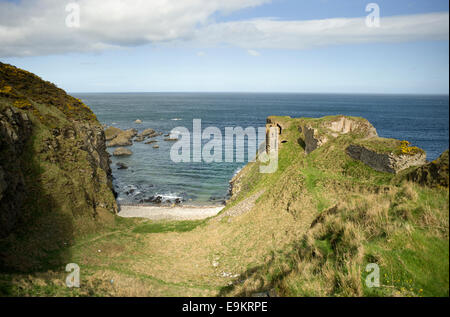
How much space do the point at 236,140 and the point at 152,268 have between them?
61927 millimetres

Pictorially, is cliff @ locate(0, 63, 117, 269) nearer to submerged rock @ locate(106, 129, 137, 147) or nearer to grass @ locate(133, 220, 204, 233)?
grass @ locate(133, 220, 204, 233)

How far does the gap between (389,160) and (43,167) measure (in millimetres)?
28014

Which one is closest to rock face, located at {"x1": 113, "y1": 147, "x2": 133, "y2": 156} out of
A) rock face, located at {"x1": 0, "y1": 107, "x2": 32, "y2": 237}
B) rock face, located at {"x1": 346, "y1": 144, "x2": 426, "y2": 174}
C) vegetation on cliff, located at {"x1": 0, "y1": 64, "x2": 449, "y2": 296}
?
vegetation on cliff, located at {"x1": 0, "y1": 64, "x2": 449, "y2": 296}

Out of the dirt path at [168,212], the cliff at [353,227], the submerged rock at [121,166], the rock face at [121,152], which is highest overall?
the cliff at [353,227]

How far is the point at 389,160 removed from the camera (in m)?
16.8

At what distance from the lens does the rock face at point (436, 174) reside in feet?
31.6

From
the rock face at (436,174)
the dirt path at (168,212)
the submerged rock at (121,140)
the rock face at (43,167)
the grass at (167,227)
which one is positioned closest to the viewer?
the rock face at (436,174)

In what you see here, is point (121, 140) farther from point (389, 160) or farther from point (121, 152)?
point (389, 160)

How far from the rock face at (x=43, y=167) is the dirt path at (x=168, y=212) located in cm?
349

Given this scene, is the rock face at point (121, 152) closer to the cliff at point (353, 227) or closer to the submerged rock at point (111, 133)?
the submerged rock at point (111, 133)

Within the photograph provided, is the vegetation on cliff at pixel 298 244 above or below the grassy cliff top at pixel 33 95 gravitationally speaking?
below

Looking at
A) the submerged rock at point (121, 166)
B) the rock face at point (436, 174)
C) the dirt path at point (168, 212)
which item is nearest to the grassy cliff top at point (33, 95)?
the dirt path at point (168, 212)
